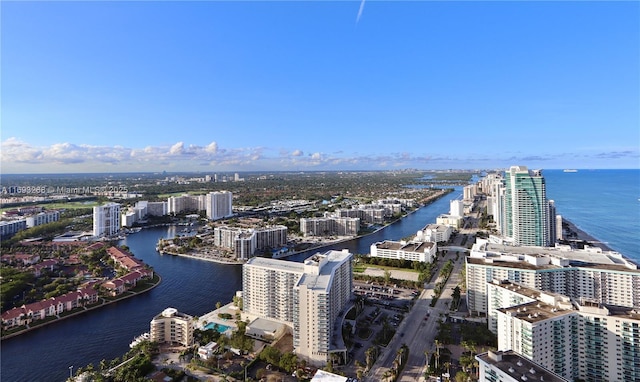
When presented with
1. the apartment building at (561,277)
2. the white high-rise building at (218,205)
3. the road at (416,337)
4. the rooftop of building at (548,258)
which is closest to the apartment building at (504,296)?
the apartment building at (561,277)

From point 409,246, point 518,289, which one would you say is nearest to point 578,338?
point 518,289

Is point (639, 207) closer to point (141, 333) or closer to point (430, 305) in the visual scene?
point (430, 305)

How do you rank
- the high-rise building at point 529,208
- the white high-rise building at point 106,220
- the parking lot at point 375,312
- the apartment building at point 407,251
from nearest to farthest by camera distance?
the parking lot at point 375,312 < the apartment building at point 407,251 < the high-rise building at point 529,208 < the white high-rise building at point 106,220

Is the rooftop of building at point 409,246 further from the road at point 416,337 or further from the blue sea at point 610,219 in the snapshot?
the blue sea at point 610,219

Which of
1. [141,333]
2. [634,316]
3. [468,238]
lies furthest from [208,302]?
[468,238]

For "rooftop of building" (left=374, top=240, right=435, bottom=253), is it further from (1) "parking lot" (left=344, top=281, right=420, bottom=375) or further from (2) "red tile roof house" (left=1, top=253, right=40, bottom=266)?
(2) "red tile roof house" (left=1, top=253, right=40, bottom=266)

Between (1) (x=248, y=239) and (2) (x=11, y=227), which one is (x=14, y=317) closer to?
(1) (x=248, y=239)
